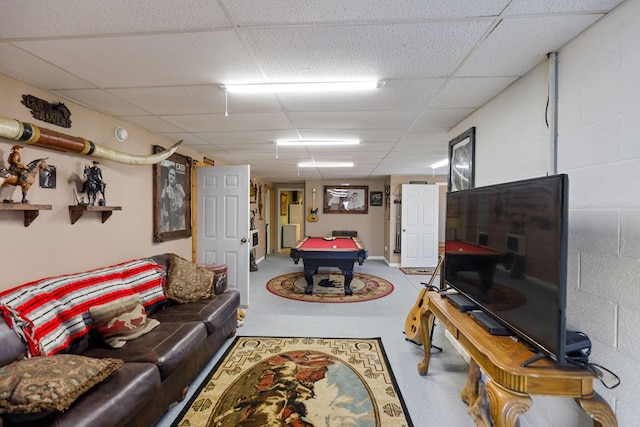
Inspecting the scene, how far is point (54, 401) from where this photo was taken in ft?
3.83

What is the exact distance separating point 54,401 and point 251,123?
2424 mm

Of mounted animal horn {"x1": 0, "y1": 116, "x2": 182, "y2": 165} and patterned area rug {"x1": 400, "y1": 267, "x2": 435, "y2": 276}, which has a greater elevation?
mounted animal horn {"x1": 0, "y1": 116, "x2": 182, "y2": 165}

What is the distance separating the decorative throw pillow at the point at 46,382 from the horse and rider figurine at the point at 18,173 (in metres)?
1.17

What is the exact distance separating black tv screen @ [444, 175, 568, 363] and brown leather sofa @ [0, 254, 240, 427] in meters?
1.97

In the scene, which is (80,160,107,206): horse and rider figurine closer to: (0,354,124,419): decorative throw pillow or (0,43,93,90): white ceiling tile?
(0,43,93,90): white ceiling tile

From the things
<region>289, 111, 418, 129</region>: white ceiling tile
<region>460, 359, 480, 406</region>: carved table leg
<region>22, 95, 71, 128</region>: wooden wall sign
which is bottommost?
<region>460, 359, 480, 406</region>: carved table leg

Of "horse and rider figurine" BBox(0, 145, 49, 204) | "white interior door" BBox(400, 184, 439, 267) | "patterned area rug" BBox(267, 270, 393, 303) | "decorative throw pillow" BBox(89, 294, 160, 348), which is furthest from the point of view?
"white interior door" BBox(400, 184, 439, 267)

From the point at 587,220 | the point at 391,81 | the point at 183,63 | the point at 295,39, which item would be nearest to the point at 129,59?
the point at 183,63

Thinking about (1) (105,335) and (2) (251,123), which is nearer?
(1) (105,335)

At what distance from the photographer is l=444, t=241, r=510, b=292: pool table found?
5.21 ft

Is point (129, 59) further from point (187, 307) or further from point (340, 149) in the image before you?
point (340, 149)

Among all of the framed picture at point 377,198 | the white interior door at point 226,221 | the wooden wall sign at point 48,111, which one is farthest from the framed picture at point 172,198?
the framed picture at point 377,198

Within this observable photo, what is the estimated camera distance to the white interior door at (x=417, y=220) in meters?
6.55

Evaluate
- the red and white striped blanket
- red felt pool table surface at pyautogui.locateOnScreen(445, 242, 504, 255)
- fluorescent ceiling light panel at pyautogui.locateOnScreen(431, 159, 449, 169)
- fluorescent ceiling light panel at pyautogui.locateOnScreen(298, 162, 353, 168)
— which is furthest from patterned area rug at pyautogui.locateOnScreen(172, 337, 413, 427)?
fluorescent ceiling light panel at pyautogui.locateOnScreen(431, 159, 449, 169)
